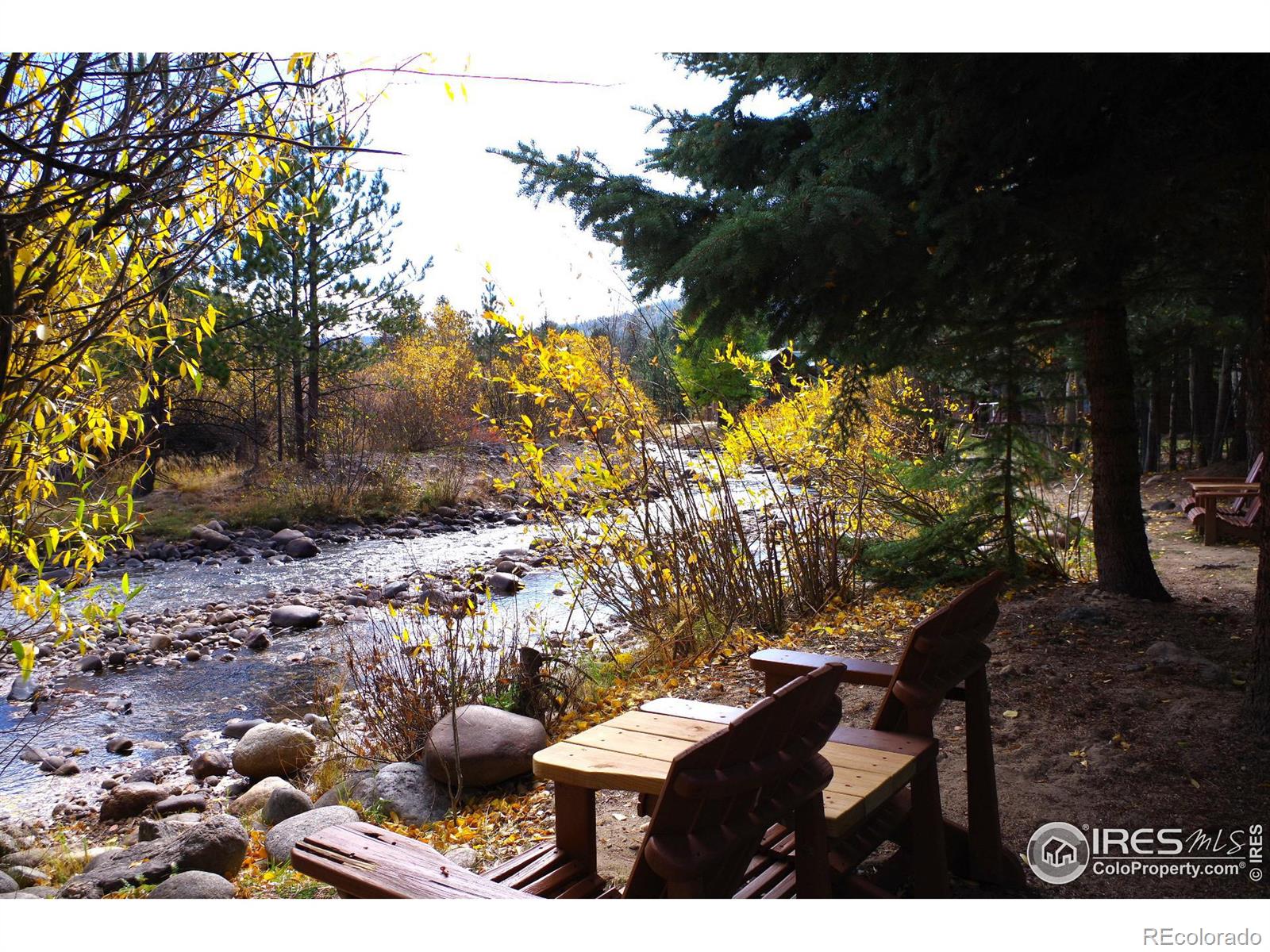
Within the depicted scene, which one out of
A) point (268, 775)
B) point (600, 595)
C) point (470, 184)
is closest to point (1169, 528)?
point (600, 595)

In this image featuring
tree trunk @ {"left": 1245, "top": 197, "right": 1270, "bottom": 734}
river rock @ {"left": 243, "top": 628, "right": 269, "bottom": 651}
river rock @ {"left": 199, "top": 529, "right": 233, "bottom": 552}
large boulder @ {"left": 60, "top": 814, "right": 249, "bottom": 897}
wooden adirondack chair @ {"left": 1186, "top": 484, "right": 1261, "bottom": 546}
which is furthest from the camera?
river rock @ {"left": 199, "top": 529, "right": 233, "bottom": 552}

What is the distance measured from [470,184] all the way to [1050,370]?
312 cm

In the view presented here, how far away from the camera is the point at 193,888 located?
248 cm

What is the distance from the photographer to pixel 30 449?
6.22 ft

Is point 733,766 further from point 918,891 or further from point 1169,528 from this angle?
point 1169,528

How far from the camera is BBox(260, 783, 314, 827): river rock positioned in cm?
362

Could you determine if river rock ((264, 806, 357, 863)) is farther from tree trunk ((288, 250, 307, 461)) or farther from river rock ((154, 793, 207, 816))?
tree trunk ((288, 250, 307, 461))

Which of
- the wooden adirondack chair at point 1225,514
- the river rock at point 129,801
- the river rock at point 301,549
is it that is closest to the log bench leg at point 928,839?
the river rock at point 129,801

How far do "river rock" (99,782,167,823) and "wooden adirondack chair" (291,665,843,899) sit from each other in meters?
2.90

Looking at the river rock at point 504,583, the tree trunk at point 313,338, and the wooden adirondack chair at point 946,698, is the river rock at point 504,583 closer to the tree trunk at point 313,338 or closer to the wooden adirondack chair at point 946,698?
the wooden adirondack chair at point 946,698

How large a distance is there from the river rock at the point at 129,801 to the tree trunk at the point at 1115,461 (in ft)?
14.9

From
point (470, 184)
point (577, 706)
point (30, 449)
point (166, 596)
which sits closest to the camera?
point (30, 449)

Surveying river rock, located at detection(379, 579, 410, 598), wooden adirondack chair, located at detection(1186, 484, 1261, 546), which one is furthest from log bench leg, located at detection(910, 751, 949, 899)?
river rock, located at detection(379, 579, 410, 598)
